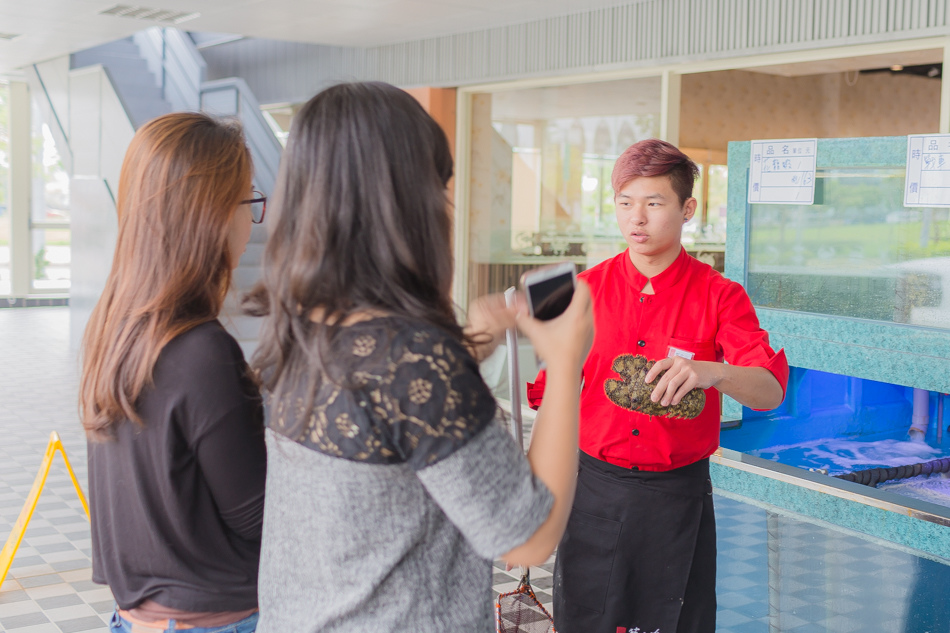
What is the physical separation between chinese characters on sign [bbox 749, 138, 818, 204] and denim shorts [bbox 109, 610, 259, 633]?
110 inches

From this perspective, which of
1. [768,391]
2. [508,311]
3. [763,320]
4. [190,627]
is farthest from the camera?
[763,320]

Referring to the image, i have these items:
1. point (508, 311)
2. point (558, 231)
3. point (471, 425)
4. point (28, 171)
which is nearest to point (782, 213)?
point (508, 311)

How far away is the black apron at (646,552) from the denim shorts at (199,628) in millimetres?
886

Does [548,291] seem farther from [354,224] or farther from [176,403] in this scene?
[176,403]

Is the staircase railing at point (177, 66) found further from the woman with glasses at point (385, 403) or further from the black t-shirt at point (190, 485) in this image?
the woman with glasses at point (385, 403)

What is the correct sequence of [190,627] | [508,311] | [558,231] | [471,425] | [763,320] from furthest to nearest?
[558,231] → [763,320] → [190,627] → [508,311] → [471,425]

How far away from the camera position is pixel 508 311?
4.15 feet

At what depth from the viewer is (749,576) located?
287cm

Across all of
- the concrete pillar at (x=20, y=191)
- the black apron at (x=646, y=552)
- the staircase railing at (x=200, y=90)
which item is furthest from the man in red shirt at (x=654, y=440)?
the concrete pillar at (x=20, y=191)

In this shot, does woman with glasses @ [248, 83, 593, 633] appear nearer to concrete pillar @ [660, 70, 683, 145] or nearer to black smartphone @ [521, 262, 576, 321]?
black smartphone @ [521, 262, 576, 321]

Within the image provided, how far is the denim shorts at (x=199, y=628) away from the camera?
1.38 metres

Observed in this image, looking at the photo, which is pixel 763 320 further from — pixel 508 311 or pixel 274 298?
pixel 274 298

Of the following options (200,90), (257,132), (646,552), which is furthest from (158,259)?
(200,90)

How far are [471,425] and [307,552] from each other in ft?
0.94
